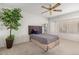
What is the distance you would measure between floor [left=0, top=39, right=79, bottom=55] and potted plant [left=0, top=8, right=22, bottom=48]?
12cm

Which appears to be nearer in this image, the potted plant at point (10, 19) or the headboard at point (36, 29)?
the potted plant at point (10, 19)

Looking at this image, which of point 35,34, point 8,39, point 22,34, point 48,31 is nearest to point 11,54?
point 8,39


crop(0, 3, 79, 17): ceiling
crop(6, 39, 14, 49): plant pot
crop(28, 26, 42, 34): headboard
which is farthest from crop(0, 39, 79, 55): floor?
crop(0, 3, 79, 17): ceiling

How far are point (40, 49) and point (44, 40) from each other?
0.57 ft

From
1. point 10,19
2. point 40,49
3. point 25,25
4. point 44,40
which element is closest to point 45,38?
point 44,40

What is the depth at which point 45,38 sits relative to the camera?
1.76 m

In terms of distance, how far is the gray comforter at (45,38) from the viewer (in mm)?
1763

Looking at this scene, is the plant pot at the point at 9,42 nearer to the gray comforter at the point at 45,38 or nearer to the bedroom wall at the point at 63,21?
the gray comforter at the point at 45,38

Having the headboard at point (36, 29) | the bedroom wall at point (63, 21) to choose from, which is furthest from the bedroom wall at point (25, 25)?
the bedroom wall at point (63, 21)

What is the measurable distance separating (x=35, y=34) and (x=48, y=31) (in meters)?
0.22

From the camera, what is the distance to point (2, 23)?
176cm

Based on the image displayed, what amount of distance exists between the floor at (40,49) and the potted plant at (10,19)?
0.12 metres

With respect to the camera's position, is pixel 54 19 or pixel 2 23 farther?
pixel 54 19

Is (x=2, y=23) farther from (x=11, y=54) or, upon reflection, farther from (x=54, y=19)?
(x=54, y=19)
